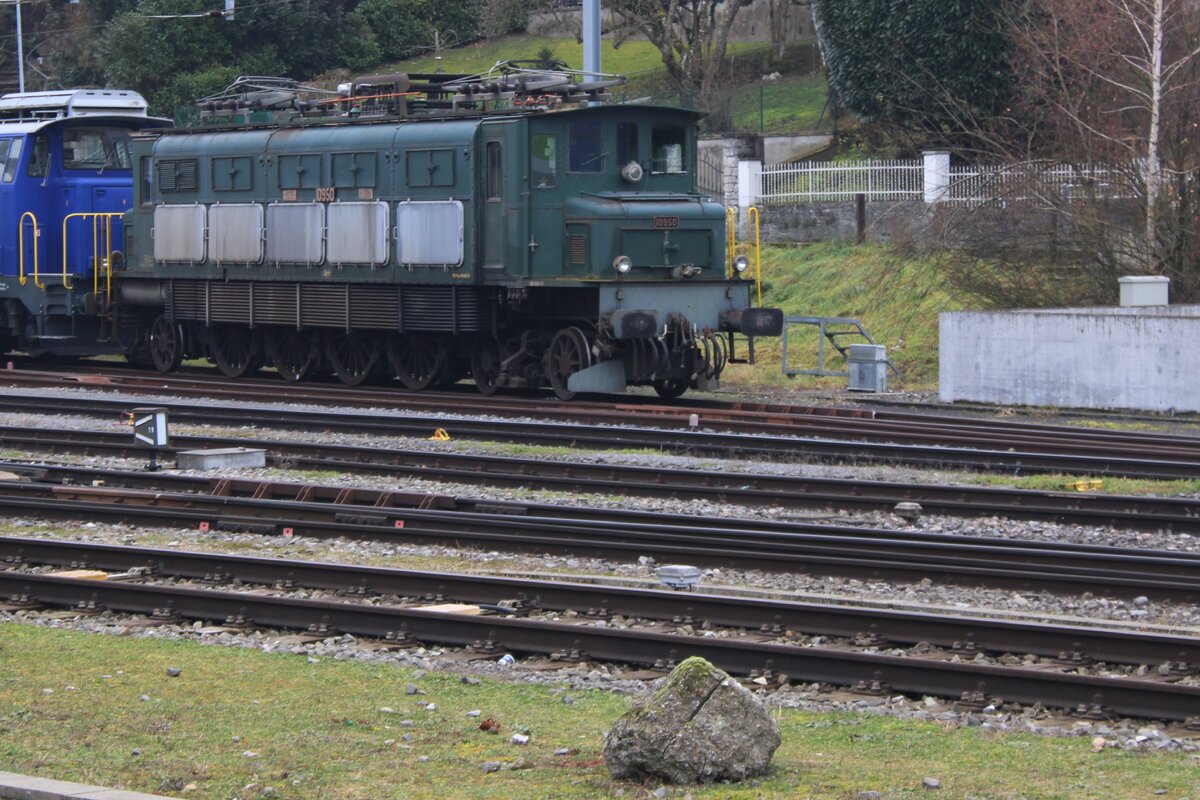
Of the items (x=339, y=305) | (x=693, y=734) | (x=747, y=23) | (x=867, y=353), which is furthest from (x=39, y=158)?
(x=747, y=23)

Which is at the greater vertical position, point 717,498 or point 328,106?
point 328,106

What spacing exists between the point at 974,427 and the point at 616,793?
12.9 meters

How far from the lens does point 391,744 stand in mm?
7281

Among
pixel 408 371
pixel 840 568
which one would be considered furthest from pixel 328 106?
pixel 840 568

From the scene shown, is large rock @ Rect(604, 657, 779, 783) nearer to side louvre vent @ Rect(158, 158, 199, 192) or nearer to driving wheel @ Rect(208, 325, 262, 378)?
driving wheel @ Rect(208, 325, 262, 378)

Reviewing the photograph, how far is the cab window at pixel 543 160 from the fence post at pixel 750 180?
15.3 meters

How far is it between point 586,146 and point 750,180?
15.2 m

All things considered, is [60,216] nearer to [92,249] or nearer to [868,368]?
[92,249]

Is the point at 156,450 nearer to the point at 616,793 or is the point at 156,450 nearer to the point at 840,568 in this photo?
the point at 840,568

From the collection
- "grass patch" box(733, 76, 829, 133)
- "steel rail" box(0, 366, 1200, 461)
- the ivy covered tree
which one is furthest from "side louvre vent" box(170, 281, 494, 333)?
"grass patch" box(733, 76, 829, 133)

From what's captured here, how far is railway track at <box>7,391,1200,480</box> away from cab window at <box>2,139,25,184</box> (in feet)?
23.1

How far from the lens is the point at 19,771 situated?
6.80 meters

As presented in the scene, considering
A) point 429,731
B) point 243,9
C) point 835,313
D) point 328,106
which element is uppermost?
point 243,9

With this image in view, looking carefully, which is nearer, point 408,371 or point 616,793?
point 616,793
